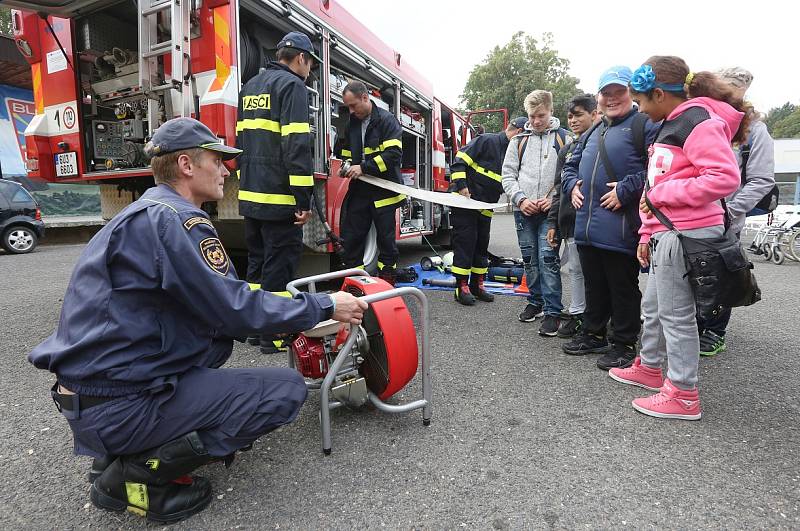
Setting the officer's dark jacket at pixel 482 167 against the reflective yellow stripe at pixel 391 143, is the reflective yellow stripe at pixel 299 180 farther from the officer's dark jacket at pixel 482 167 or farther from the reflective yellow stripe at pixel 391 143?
the officer's dark jacket at pixel 482 167

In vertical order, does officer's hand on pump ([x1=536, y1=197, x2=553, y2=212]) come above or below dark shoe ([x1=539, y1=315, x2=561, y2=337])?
above

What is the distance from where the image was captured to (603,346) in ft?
10.6

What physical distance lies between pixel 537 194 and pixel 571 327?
1.11m

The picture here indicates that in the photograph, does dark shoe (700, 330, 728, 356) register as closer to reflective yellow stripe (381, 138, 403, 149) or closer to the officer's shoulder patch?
reflective yellow stripe (381, 138, 403, 149)

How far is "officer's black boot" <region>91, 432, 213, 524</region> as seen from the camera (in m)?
1.49

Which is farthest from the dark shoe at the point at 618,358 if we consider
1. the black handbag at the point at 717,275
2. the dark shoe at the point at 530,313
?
the dark shoe at the point at 530,313

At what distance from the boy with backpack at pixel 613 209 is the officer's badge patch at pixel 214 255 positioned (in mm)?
2246

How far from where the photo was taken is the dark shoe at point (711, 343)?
10.6 ft

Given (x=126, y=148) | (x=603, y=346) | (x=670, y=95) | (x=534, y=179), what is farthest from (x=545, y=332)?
(x=126, y=148)

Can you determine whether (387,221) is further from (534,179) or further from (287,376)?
(287,376)

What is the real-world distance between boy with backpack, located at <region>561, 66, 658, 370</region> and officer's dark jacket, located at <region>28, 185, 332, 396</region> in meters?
2.21

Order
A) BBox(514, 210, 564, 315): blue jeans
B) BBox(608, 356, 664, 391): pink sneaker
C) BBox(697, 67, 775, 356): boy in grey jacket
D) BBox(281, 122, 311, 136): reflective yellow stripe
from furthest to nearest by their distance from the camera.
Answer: BBox(514, 210, 564, 315): blue jeans < BBox(281, 122, 311, 136): reflective yellow stripe < BBox(697, 67, 775, 356): boy in grey jacket < BBox(608, 356, 664, 391): pink sneaker

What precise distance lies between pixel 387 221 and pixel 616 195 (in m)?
2.00

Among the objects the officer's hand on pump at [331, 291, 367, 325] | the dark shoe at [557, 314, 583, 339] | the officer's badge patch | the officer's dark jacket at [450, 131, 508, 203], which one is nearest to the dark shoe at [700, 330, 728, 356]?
the dark shoe at [557, 314, 583, 339]
